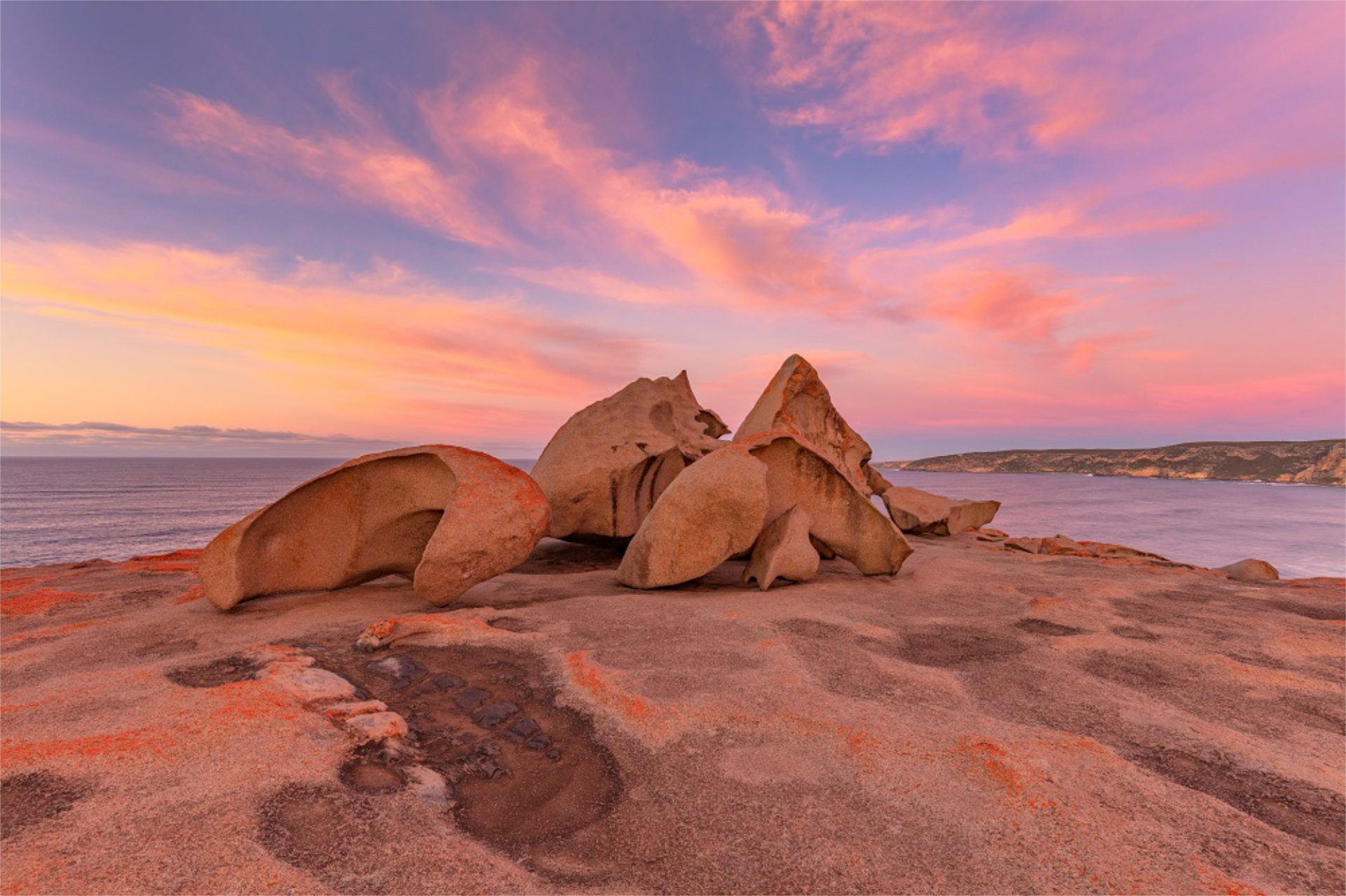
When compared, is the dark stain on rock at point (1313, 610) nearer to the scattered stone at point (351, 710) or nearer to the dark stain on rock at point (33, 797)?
the scattered stone at point (351, 710)

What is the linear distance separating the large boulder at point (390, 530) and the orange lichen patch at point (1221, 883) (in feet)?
19.3

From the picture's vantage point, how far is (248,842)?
2.48 meters

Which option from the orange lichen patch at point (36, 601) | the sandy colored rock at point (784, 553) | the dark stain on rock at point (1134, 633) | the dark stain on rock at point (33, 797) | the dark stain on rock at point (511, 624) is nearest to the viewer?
the dark stain on rock at point (33, 797)

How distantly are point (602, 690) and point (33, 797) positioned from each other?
2.96m

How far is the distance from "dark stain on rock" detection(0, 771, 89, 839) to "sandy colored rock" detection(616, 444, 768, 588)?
5.68 metres

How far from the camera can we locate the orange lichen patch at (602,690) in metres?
4.01

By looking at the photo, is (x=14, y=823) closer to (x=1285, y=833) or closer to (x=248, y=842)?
(x=248, y=842)

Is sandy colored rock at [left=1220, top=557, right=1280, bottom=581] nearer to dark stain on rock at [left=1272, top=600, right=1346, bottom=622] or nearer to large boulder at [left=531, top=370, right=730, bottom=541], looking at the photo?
dark stain on rock at [left=1272, top=600, right=1346, bottom=622]

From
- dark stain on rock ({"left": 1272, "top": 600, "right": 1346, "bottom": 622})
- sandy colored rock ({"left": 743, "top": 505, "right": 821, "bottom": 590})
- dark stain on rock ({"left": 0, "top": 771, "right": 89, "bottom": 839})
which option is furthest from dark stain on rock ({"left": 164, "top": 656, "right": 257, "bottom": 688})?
dark stain on rock ({"left": 1272, "top": 600, "right": 1346, "bottom": 622})

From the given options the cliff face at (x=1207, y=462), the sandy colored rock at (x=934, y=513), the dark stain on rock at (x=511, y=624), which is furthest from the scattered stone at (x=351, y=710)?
the cliff face at (x=1207, y=462)

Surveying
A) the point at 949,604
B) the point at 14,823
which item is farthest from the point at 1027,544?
the point at 14,823

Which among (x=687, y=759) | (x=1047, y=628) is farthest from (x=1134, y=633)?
(x=687, y=759)

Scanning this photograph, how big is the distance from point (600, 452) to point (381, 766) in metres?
7.44

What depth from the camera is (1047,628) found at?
6340 millimetres
